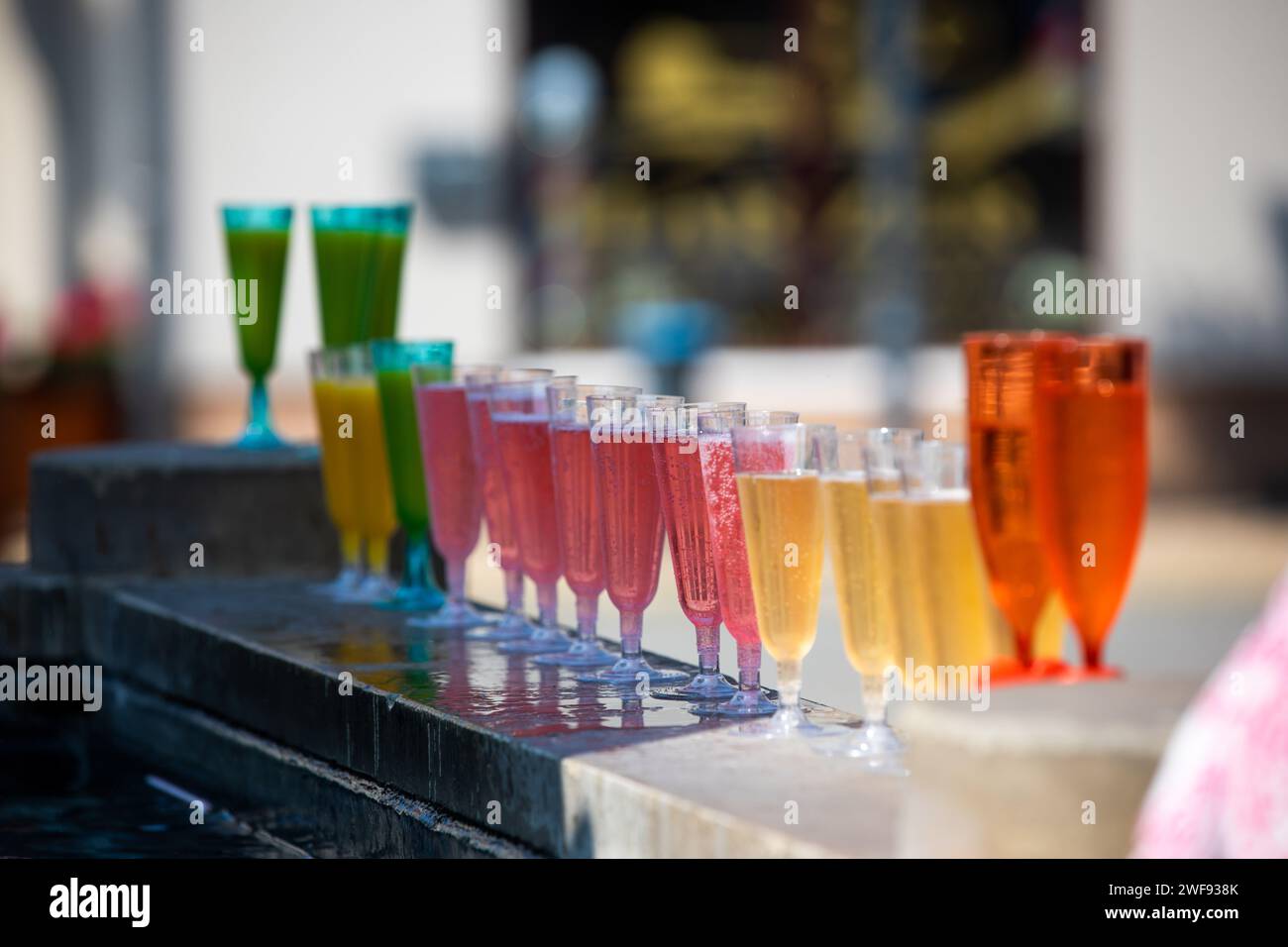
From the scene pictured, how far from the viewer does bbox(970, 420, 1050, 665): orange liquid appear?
1.95 metres

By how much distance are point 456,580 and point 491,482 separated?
362mm

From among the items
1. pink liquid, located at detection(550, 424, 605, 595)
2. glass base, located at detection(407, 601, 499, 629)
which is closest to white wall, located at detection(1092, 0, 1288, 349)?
glass base, located at detection(407, 601, 499, 629)

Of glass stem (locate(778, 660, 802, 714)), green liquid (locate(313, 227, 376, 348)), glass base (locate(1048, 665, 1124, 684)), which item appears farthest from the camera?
green liquid (locate(313, 227, 376, 348))

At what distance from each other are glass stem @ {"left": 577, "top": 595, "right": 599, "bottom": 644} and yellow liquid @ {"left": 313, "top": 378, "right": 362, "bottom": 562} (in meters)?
0.67

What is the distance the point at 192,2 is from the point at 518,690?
910 cm

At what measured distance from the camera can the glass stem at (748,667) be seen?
91.6 inches

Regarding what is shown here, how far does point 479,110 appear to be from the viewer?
1097 centimetres

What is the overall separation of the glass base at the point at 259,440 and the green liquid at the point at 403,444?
931 mm

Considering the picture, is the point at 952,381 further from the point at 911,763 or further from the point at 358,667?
the point at 911,763

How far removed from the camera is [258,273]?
3.80m

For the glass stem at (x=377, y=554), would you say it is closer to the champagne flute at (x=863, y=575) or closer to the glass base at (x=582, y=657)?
the glass base at (x=582, y=657)

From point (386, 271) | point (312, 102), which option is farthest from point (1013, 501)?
point (312, 102)

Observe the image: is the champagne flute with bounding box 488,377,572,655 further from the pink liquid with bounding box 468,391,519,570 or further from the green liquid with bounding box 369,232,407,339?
the green liquid with bounding box 369,232,407,339

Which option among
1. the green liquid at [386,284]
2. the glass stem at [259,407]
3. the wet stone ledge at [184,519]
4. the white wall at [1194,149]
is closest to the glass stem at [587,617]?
the green liquid at [386,284]
